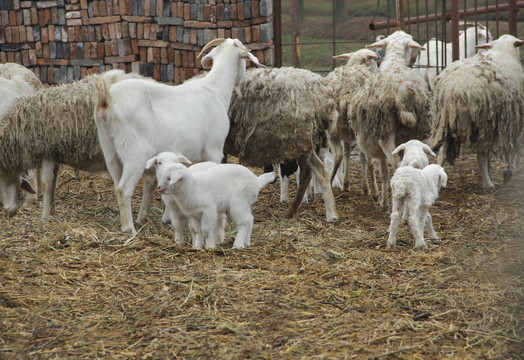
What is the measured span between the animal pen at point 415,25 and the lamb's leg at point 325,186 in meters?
2.48

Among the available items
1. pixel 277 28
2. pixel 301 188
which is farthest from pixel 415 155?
pixel 277 28

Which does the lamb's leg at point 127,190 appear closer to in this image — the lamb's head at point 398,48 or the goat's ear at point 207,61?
the goat's ear at point 207,61

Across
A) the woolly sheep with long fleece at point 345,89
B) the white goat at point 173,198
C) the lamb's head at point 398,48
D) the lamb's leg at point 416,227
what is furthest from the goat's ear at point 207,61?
the lamb's leg at point 416,227

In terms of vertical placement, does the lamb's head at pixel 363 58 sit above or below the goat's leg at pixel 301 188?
above

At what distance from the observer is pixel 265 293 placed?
4.90 metres

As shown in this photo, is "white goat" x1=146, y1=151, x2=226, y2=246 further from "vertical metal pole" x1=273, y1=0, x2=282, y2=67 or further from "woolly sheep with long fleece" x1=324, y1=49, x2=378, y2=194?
"vertical metal pole" x1=273, y1=0, x2=282, y2=67

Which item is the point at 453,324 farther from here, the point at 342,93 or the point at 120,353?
the point at 342,93

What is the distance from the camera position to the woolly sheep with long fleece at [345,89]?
341 inches

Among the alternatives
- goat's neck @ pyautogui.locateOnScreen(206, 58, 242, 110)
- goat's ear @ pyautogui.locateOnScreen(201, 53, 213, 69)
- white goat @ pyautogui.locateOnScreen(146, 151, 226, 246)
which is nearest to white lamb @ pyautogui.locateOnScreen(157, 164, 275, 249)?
white goat @ pyautogui.locateOnScreen(146, 151, 226, 246)

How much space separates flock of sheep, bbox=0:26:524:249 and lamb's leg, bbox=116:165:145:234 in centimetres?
1

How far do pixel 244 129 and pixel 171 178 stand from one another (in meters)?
2.35

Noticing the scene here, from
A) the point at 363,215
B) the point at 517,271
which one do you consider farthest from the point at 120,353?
the point at 363,215

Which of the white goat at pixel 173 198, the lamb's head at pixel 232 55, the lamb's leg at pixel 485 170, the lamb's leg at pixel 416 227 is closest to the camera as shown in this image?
the white goat at pixel 173 198

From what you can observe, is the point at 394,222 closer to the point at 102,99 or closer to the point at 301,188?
the point at 301,188
